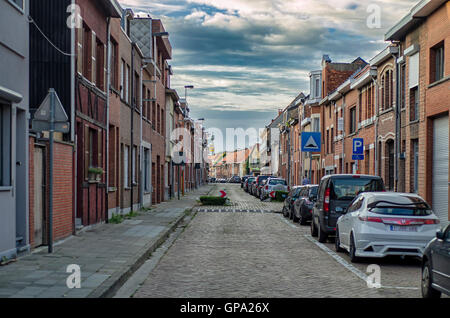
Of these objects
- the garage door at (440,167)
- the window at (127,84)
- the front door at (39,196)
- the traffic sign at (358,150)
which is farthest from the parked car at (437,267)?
the window at (127,84)

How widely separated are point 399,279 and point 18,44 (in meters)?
8.07

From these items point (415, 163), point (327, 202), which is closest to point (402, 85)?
point (415, 163)

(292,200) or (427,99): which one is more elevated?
(427,99)

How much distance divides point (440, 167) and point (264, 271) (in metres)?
11.9

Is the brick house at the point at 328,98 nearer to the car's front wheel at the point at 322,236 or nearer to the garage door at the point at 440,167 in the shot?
the garage door at the point at 440,167

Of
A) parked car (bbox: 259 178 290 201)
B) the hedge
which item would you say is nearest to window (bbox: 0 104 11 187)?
the hedge

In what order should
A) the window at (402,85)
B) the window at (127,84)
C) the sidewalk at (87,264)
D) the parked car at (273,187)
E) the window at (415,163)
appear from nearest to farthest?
1. the sidewalk at (87,264)
2. the window at (415,163)
3. the window at (402,85)
4. the window at (127,84)
5. the parked car at (273,187)

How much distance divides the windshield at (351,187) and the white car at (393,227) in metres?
3.48

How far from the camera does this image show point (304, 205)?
74.7ft

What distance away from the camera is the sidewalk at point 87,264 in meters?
8.30

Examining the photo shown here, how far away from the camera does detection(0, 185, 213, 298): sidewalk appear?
27.2 feet

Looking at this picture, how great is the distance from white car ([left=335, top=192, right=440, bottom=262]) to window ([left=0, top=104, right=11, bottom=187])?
666 cm

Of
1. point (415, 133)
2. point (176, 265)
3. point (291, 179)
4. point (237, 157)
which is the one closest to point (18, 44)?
point (176, 265)

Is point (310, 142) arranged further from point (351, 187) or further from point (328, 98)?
point (351, 187)
